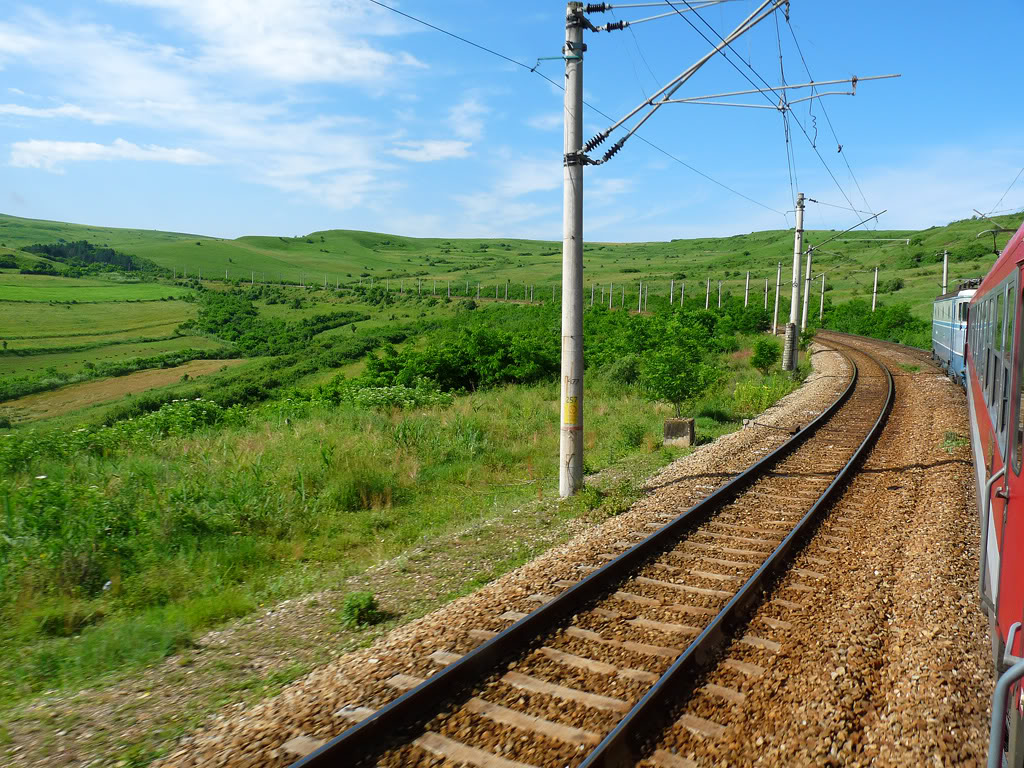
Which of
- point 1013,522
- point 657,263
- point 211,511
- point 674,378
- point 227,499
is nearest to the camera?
point 1013,522

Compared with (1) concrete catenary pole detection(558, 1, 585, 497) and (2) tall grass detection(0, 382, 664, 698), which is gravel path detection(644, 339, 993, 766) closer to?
(1) concrete catenary pole detection(558, 1, 585, 497)

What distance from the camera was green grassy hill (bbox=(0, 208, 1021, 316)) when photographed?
9181 centimetres

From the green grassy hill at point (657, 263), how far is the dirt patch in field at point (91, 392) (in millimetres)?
52152

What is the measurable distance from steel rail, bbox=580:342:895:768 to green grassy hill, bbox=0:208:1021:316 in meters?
67.2

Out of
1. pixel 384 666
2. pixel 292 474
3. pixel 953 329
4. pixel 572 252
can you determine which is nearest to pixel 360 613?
pixel 384 666

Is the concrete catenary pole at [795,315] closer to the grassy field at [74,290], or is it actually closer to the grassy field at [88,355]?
the grassy field at [88,355]

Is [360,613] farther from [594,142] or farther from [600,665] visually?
[594,142]

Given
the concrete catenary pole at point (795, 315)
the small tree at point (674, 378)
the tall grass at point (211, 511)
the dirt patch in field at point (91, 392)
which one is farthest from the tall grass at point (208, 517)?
the dirt patch in field at point (91, 392)

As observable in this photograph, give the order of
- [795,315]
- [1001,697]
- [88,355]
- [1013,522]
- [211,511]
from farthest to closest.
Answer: [88,355], [795,315], [211,511], [1013,522], [1001,697]

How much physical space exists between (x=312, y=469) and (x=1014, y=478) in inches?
379

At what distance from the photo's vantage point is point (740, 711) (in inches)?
177

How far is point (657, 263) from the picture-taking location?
160 metres

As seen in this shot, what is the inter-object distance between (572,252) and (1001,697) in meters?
7.96

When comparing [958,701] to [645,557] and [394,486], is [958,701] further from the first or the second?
[394,486]
